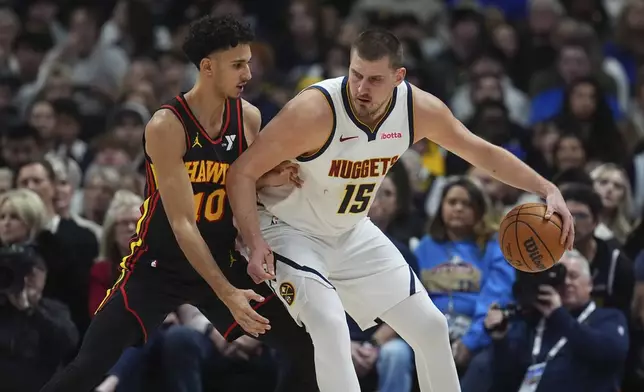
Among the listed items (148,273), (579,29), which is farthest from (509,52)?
(148,273)

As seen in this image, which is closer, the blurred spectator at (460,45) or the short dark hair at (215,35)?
the short dark hair at (215,35)

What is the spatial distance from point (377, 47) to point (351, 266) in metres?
1.05

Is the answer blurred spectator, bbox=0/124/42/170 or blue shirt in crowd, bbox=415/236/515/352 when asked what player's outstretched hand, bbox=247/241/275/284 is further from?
blurred spectator, bbox=0/124/42/170

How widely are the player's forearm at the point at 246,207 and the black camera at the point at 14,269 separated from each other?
84.3 inches

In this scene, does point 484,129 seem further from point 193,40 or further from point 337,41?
point 193,40

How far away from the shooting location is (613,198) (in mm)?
8859

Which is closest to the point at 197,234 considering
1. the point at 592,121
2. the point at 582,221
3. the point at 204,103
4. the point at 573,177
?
the point at 204,103

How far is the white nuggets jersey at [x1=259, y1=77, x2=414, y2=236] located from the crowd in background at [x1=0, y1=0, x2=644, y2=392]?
175 centimetres

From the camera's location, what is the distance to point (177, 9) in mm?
13859

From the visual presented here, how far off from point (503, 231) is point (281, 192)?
1.13 m

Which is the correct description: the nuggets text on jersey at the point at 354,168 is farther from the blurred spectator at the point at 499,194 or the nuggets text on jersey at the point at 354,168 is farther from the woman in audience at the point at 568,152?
the woman in audience at the point at 568,152

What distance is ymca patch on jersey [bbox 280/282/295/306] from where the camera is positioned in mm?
5664

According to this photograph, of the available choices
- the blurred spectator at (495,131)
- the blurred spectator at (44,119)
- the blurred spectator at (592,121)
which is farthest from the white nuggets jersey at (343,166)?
the blurred spectator at (44,119)

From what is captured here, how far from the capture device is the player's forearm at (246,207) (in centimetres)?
561
